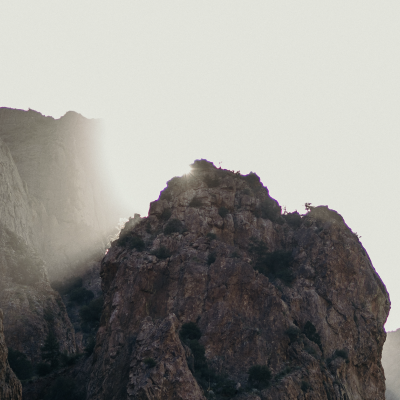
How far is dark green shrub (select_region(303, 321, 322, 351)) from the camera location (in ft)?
135

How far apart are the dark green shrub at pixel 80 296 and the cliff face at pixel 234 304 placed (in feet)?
157

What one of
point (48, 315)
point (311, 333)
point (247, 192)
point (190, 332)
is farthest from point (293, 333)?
point (48, 315)

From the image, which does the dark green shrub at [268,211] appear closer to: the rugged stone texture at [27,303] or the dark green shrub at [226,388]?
the dark green shrub at [226,388]

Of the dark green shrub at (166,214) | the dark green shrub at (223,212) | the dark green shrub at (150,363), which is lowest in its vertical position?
the dark green shrub at (150,363)

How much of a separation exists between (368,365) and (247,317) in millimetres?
12718

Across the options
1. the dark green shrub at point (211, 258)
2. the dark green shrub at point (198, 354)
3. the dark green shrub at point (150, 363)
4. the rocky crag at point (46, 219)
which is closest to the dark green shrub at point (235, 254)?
the dark green shrub at point (211, 258)

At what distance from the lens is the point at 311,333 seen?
41375 mm

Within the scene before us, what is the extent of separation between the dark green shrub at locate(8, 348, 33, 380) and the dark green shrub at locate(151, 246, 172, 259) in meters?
18.7

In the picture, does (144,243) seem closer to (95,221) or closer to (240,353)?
(240,353)

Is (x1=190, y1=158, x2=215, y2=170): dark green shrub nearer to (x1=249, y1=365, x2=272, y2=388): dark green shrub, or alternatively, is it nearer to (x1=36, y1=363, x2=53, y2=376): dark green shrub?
(x1=249, y1=365, x2=272, y2=388): dark green shrub

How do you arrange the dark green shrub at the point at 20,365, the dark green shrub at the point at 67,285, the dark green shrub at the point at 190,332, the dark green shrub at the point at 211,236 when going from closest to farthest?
the dark green shrub at the point at 190,332 → the dark green shrub at the point at 20,365 → the dark green shrub at the point at 211,236 → the dark green shrub at the point at 67,285

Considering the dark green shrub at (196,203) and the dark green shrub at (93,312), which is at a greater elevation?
the dark green shrub at (196,203)

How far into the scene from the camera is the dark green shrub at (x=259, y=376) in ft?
116

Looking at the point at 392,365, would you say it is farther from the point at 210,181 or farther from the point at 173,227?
the point at 173,227
